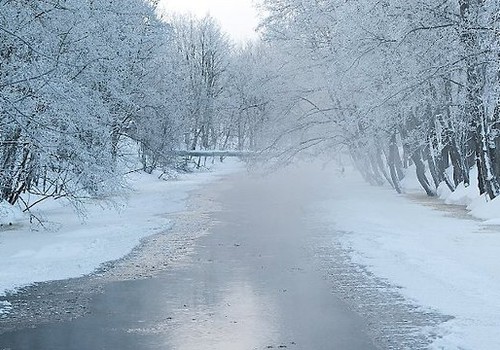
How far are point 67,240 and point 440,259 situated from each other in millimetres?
9092

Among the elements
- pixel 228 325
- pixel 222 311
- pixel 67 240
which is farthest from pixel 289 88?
pixel 228 325

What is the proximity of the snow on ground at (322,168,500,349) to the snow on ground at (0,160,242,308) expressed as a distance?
555cm

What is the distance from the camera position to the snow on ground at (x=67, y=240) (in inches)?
546

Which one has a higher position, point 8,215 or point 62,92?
point 62,92

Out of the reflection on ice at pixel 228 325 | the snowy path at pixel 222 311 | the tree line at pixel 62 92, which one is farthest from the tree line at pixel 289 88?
the reflection on ice at pixel 228 325

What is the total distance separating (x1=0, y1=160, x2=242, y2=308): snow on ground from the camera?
13.9 metres

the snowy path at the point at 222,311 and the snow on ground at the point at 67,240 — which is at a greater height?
the snow on ground at the point at 67,240

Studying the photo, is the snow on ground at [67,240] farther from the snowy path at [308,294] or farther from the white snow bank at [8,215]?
the snowy path at [308,294]

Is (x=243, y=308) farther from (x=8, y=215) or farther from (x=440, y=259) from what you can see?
(x=8, y=215)

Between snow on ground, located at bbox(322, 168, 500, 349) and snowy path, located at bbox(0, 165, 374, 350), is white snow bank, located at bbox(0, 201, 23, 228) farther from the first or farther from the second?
snow on ground, located at bbox(322, 168, 500, 349)

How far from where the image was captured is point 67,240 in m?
18.0

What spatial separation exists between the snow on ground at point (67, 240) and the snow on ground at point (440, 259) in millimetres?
5546

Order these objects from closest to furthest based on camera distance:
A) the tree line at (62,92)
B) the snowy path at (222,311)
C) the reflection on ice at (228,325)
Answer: the reflection on ice at (228,325) < the snowy path at (222,311) < the tree line at (62,92)

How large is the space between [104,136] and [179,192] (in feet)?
64.2
